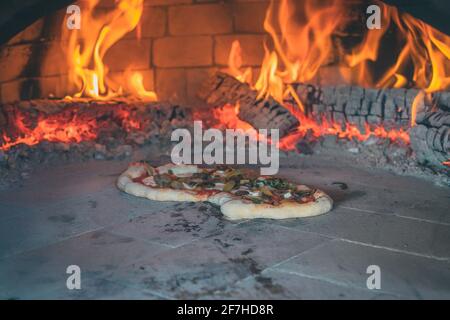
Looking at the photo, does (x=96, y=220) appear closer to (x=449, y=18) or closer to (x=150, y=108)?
(x=150, y=108)

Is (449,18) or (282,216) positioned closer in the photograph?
(282,216)

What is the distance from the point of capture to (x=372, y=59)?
8234mm

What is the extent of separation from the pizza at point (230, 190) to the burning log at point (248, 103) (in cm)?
178

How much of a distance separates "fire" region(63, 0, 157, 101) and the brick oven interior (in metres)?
0.03

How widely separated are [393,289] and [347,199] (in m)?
1.88

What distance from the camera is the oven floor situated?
11.0ft

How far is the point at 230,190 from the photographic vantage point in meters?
5.02

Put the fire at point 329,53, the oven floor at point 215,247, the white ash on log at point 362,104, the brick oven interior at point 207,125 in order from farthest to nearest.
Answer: the fire at point 329,53 < the white ash on log at point 362,104 < the brick oven interior at point 207,125 < the oven floor at point 215,247

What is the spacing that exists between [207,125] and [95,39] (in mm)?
1996

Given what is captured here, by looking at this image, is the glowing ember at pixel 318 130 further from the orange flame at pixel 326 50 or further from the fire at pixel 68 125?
the fire at pixel 68 125

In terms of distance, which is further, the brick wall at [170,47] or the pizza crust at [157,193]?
the brick wall at [170,47]

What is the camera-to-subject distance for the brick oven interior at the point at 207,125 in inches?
140

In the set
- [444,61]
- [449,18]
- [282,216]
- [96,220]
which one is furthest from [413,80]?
[96,220]
